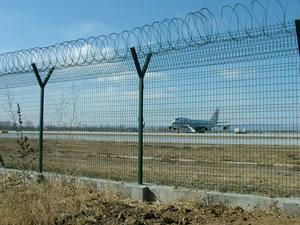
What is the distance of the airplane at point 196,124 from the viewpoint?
974 centimetres

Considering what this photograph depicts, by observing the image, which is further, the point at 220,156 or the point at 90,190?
the point at 220,156

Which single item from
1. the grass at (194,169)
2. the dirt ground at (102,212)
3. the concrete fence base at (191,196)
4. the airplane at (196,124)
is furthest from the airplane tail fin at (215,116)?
the dirt ground at (102,212)

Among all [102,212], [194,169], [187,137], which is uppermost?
[187,137]

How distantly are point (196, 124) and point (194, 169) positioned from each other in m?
3.01

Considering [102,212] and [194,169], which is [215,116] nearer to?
[102,212]

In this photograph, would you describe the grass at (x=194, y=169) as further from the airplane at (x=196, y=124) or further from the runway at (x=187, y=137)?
the airplane at (x=196, y=124)

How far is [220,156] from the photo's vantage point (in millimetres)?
13953

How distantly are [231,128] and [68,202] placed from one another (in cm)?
281

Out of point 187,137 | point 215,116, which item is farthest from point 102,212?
point 187,137

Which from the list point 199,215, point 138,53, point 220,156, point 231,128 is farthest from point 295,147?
point 220,156

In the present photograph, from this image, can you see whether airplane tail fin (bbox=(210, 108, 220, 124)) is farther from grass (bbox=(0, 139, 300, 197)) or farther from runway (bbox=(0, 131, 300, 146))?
grass (bbox=(0, 139, 300, 197))

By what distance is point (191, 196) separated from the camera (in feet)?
30.5

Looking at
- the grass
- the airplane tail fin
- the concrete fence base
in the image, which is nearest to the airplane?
the airplane tail fin

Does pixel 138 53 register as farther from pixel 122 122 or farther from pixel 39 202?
pixel 39 202
